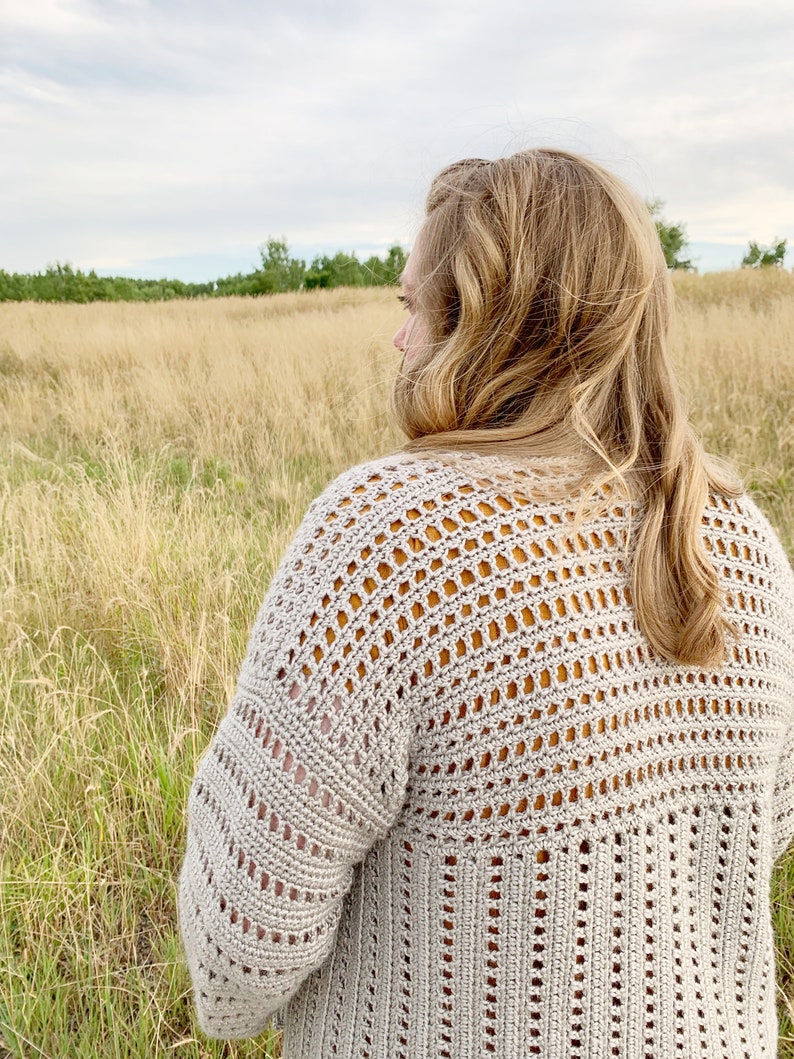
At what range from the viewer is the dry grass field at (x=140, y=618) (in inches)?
73.9

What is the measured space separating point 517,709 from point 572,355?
45 cm

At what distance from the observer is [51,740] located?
2375 mm

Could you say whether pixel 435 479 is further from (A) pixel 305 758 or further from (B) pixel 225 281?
(B) pixel 225 281

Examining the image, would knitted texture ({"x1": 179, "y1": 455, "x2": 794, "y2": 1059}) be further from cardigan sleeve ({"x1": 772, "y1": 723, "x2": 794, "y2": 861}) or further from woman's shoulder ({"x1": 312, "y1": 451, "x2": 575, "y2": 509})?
cardigan sleeve ({"x1": 772, "y1": 723, "x2": 794, "y2": 861})

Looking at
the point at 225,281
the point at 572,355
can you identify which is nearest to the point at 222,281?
the point at 225,281

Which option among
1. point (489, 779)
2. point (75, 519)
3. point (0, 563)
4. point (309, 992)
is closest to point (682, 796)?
point (489, 779)

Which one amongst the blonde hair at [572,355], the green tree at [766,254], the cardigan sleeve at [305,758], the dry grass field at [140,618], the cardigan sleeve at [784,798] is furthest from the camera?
the green tree at [766,254]

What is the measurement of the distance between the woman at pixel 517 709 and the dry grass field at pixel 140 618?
537mm

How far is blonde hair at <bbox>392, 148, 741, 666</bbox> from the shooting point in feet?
3.20

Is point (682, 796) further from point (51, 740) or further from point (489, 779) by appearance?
point (51, 740)

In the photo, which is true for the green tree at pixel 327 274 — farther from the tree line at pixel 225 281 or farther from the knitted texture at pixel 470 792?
the knitted texture at pixel 470 792

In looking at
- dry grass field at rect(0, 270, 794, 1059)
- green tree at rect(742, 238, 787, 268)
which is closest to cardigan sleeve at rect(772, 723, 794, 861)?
dry grass field at rect(0, 270, 794, 1059)

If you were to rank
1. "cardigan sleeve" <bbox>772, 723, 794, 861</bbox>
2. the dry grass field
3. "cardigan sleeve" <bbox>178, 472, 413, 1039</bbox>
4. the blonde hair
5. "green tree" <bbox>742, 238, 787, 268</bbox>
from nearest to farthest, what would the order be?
"cardigan sleeve" <bbox>178, 472, 413, 1039</bbox> < the blonde hair < "cardigan sleeve" <bbox>772, 723, 794, 861</bbox> < the dry grass field < "green tree" <bbox>742, 238, 787, 268</bbox>

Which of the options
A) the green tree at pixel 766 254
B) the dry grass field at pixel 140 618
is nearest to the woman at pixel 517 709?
the dry grass field at pixel 140 618
